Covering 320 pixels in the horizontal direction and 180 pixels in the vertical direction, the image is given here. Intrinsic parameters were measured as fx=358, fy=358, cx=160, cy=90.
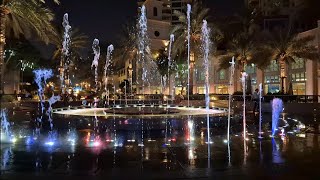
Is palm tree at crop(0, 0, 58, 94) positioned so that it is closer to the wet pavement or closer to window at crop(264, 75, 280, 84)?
the wet pavement

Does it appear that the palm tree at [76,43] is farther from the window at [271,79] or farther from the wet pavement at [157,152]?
the wet pavement at [157,152]

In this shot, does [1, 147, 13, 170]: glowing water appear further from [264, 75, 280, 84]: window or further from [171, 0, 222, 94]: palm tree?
[264, 75, 280, 84]: window

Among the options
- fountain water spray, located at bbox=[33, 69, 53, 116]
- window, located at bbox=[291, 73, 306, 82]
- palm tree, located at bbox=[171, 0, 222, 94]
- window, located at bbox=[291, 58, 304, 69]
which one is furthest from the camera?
fountain water spray, located at bbox=[33, 69, 53, 116]

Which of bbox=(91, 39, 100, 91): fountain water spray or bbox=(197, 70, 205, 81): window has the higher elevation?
bbox=(91, 39, 100, 91): fountain water spray

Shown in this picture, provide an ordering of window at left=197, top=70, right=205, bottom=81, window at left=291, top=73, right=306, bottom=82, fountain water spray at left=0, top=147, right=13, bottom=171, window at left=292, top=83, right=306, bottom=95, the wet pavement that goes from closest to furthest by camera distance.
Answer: the wet pavement → fountain water spray at left=0, top=147, right=13, bottom=171 → window at left=291, top=73, right=306, bottom=82 → window at left=292, top=83, right=306, bottom=95 → window at left=197, top=70, right=205, bottom=81

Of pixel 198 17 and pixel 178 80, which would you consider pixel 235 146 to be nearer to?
pixel 198 17

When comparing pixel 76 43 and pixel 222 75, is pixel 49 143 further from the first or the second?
pixel 222 75

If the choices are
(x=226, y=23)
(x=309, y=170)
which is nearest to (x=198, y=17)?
(x=226, y=23)

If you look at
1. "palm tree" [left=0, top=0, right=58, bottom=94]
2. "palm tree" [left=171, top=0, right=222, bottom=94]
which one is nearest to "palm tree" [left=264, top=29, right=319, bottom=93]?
"palm tree" [left=171, top=0, right=222, bottom=94]

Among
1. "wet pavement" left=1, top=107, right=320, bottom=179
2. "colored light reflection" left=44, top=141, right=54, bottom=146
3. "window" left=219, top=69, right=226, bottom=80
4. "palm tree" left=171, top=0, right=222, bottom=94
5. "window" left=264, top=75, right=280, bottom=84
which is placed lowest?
"wet pavement" left=1, top=107, right=320, bottom=179

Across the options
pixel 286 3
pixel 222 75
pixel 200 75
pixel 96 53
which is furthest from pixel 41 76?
pixel 286 3

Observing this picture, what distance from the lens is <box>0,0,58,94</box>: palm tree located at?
19.7 m

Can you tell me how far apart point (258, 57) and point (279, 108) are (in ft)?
32.1

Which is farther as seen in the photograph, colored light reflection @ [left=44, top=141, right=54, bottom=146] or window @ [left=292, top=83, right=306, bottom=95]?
window @ [left=292, top=83, right=306, bottom=95]
